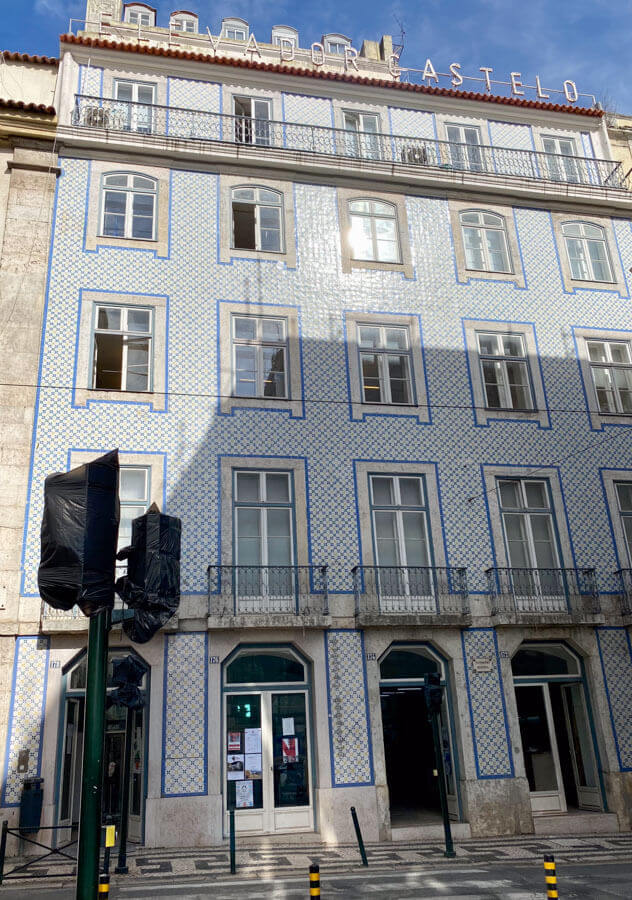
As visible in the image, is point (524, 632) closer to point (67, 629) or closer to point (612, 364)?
point (612, 364)

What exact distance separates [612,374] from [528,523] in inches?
168

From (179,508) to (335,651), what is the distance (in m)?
3.75

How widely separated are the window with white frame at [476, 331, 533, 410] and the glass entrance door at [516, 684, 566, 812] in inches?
228

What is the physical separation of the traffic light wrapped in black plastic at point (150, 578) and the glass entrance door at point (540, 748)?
34.5ft

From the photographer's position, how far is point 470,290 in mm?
17047

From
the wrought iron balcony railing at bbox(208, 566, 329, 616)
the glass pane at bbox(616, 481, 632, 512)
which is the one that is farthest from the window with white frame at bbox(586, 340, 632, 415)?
the wrought iron balcony railing at bbox(208, 566, 329, 616)

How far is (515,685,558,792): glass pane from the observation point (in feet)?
46.7

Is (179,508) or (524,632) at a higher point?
(179,508)

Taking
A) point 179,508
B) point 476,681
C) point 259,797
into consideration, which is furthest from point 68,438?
point 476,681

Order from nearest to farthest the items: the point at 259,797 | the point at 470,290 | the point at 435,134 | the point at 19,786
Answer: the point at 19,786 < the point at 259,797 < the point at 470,290 < the point at 435,134

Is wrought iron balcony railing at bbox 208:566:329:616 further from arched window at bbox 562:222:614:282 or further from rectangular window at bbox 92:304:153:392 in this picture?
arched window at bbox 562:222:614:282

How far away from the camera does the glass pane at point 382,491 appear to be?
15.1 meters

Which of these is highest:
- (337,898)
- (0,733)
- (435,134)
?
(435,134)

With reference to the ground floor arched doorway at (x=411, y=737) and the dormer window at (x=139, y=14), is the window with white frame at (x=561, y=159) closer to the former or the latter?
the dormer window at (x=139, y=14)
